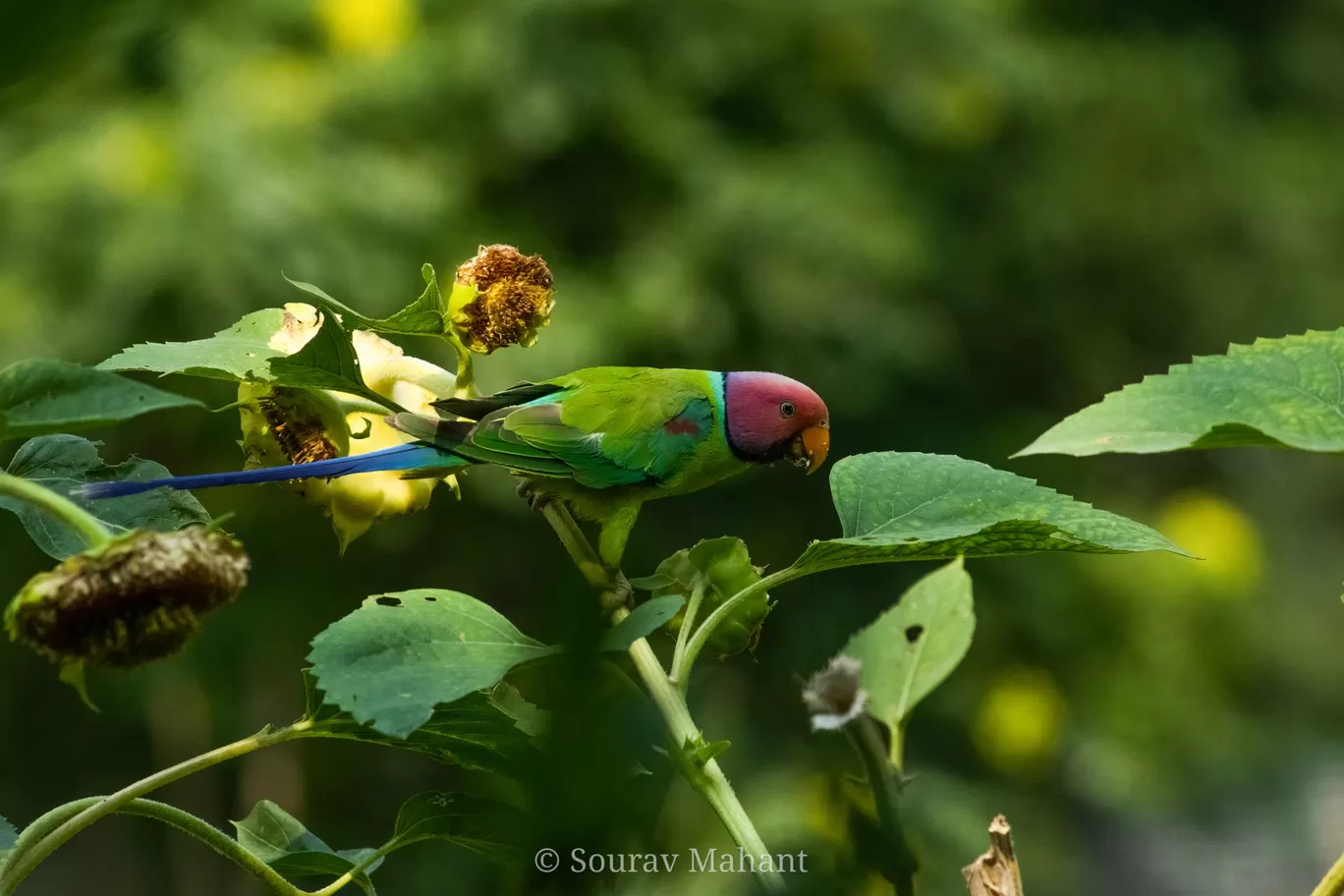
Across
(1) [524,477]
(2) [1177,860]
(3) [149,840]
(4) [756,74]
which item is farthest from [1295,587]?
(1) [524,477]

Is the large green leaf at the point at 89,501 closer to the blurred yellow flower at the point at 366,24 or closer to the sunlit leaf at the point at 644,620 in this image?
the sunlit leaf at the point at 644,620

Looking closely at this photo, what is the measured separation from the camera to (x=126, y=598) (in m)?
0.30

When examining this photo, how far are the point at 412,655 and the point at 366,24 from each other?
5.89 ft

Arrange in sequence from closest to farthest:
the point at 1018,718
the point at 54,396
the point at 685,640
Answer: the point at 54,396 < the point at 685,640 < the point at 1018,718

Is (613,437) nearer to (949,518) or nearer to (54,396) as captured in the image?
(949,518)

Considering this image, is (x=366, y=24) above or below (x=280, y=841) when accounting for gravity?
above

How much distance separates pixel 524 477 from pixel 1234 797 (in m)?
2.49

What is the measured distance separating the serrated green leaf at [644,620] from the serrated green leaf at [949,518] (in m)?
0.05

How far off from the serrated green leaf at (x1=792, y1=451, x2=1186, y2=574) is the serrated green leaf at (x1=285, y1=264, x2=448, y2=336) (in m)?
0.15

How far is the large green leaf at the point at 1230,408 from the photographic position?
0.33 m

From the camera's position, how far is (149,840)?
2.54 m

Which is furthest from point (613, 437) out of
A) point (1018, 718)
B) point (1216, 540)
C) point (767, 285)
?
point (1216, 540)

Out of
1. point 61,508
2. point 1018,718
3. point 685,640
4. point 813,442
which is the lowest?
point 1018,718

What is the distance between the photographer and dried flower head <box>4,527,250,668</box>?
293 millimetres
